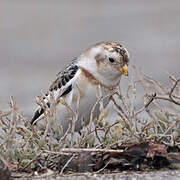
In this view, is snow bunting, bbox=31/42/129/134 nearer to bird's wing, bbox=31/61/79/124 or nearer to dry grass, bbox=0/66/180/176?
bird's wing, bbox=31/61/79/124

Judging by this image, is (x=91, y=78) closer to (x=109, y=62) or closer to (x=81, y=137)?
(x=109, y=62)

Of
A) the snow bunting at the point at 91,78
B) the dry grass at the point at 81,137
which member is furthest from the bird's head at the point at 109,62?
the dry grass at the point at 81,137

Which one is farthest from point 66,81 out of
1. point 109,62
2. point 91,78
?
Answer: point 109,62

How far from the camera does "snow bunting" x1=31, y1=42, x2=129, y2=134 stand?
412cm

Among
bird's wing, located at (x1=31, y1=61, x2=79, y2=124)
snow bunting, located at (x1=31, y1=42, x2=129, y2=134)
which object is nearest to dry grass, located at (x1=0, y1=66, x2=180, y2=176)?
snow bunting, located at (x1=31, y1=42, x2=129, y2=134)

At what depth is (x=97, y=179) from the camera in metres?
2.97

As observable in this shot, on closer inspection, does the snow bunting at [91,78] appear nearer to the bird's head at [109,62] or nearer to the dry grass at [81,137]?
the bird's head at [109,62]

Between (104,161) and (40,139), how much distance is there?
1.28 ft

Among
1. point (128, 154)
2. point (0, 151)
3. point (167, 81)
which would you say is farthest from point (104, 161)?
point (167, 81)

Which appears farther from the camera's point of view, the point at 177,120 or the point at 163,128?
the point at 163,128

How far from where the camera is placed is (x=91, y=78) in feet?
13.7

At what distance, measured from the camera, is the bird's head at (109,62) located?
416cm

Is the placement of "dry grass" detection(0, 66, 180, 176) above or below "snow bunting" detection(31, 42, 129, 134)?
below

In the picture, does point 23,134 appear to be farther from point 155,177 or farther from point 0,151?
point 155,177
